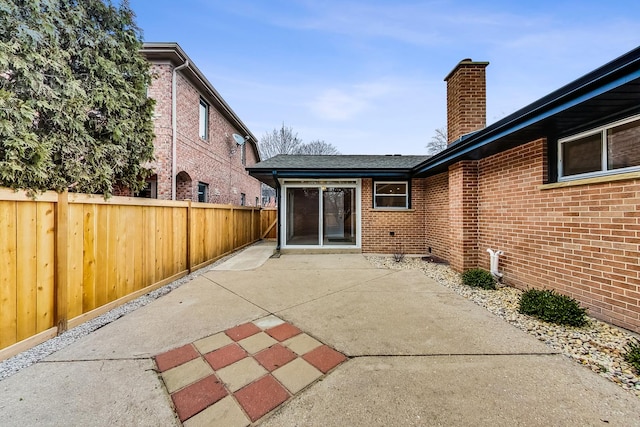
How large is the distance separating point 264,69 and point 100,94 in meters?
10.8

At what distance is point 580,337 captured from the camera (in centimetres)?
271

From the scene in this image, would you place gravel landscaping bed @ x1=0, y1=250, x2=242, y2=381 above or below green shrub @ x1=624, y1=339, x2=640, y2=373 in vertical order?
below

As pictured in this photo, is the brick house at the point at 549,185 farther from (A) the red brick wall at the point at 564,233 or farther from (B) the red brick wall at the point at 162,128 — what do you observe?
(B) the red brick wall at the point at 162,128

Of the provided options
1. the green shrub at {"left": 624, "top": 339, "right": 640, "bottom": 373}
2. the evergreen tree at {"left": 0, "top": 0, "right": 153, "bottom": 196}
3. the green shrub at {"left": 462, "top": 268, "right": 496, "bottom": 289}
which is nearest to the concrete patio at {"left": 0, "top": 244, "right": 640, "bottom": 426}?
the green shrub at {"left": 624, "top": 339, "right": 640, "bottom": 373}

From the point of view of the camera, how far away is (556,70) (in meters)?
9.24

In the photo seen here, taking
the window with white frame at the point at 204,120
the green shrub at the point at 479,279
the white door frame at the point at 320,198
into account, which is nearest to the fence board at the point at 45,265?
the white door frame at the point at 320,198

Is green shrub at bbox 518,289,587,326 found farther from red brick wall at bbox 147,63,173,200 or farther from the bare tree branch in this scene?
the bare tree branch

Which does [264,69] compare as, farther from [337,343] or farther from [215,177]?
[337,343]

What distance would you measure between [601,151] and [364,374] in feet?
13.6

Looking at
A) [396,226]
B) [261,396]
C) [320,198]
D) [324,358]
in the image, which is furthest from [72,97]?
[396,226]

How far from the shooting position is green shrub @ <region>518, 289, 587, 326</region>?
2977 millimetres

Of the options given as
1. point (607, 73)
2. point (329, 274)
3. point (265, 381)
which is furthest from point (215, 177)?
point (607, 73)

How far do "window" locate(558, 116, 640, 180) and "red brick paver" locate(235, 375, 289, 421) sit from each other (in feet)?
14.9

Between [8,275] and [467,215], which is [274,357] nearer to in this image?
[8,275]
